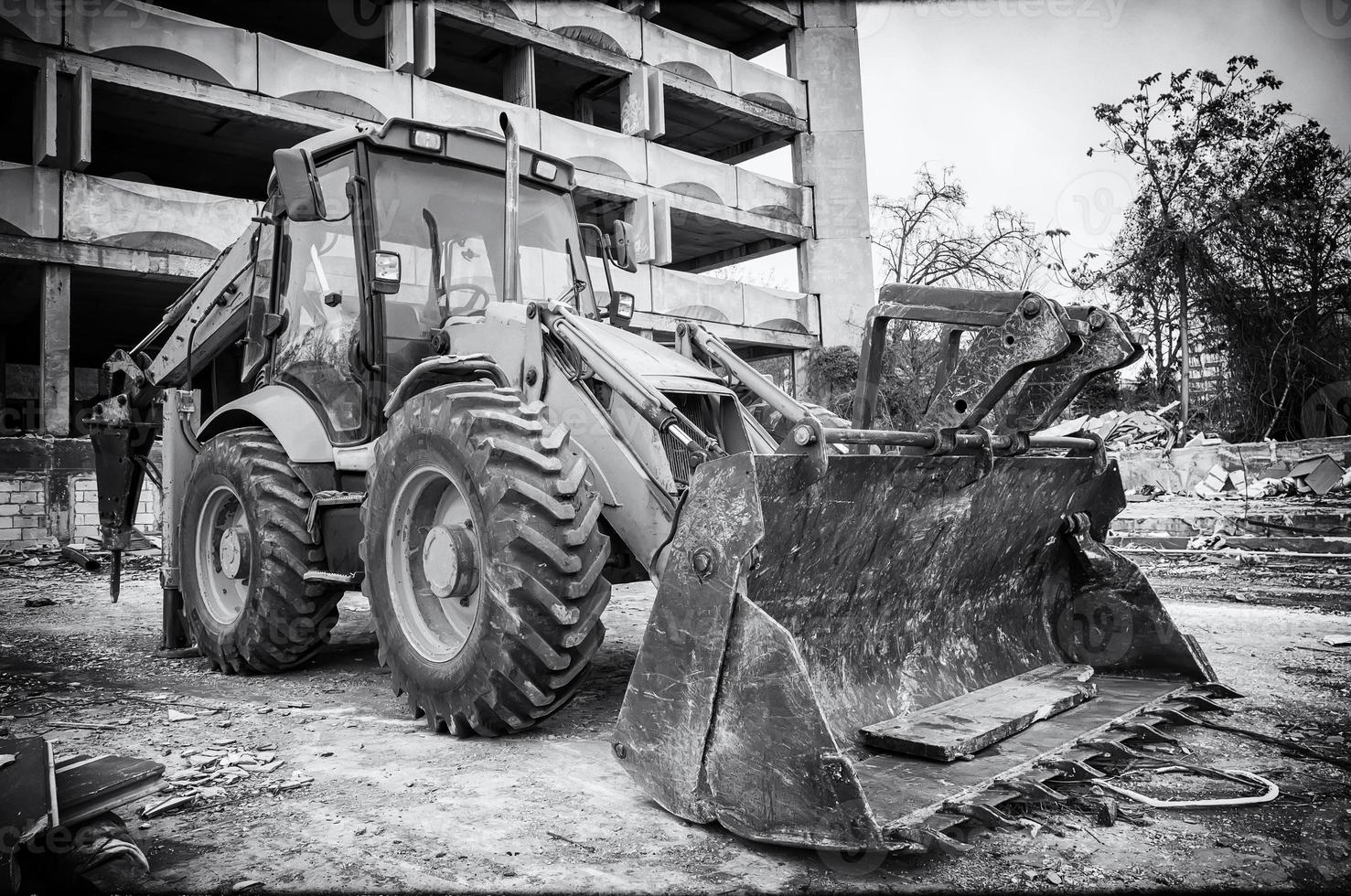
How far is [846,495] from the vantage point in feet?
11.6

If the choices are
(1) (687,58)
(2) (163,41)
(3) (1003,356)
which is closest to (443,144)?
(3) (1003,356)

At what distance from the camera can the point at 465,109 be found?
1789cm

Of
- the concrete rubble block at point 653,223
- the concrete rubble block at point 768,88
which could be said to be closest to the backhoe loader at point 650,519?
the concrete rubble block at point 653,223

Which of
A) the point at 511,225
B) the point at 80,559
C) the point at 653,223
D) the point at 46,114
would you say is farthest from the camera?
the point at 653,223

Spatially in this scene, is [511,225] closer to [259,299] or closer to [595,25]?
[259,299]

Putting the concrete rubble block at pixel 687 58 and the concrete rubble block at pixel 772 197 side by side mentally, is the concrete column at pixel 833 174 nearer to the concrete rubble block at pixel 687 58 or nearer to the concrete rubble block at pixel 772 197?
the concrete rubble block at pixel 772 197

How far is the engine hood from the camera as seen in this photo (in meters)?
4.14

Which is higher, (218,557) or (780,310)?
(780,310)

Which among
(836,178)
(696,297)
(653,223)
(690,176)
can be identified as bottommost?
(696,297)

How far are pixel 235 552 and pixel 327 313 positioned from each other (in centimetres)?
151

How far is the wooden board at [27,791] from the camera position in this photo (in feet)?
8.27

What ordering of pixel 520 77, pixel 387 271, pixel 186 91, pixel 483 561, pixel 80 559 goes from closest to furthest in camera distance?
pixel 483 561
pixel 387 271
pixel 80 559
pixel 186 91
pixel 520 77

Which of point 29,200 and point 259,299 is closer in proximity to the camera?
point 259,299

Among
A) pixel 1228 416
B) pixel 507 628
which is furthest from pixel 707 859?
pixel 1228 416
